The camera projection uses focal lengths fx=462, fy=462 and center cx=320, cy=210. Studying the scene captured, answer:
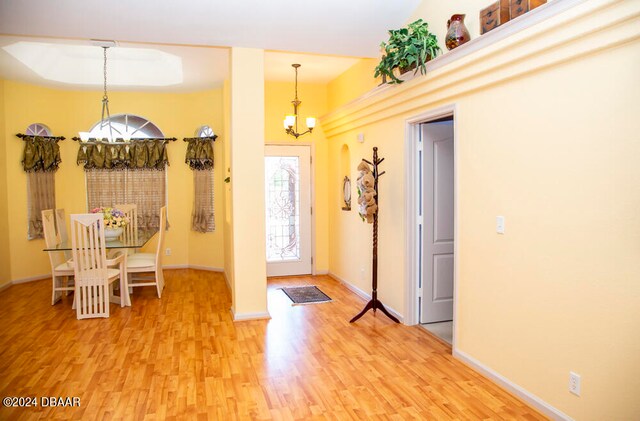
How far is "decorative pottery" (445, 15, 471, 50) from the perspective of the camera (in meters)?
3.53

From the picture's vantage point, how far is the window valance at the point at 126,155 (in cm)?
734

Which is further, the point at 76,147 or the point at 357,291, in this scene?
the point at 76,147

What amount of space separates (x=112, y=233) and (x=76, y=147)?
8.22 feet

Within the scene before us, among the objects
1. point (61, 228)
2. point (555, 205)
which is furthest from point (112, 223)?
point (555, 205)

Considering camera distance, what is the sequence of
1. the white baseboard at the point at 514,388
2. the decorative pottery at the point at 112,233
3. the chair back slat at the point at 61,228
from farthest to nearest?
the chair back slat at the point at 61,228, the decorative pottery at the point at 112,233, the white baseboard at the point at 514,388

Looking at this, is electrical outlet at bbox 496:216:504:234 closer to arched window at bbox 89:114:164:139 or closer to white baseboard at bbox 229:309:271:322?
white baseboard at bbox 229:309:271:322

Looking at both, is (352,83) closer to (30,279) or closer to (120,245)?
(120,245)

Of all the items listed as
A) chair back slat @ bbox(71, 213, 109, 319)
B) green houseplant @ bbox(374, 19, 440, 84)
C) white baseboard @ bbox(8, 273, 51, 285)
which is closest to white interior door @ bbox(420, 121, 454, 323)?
green houseplant @ bbox(374, 19, 440, 84)

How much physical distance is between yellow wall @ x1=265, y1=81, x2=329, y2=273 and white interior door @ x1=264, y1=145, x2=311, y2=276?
13 cm

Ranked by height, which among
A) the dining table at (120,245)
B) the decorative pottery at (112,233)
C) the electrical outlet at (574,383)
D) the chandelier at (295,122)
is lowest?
the electrical outlet at (574,383)

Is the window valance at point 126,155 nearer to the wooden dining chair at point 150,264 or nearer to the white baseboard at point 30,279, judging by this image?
the white baseboard at point 30,279

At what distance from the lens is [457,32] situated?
140 inches

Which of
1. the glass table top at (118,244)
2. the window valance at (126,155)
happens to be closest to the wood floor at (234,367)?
the glass table top at (118,244)

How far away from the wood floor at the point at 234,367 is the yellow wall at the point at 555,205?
43 centimetres
